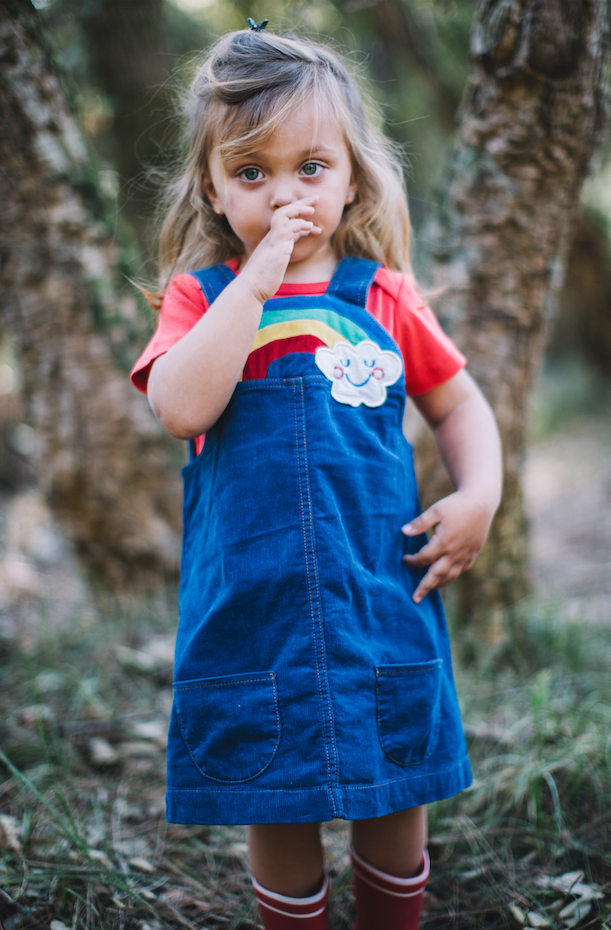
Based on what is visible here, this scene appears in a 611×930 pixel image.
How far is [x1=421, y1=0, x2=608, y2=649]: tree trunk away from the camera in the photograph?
1.90m

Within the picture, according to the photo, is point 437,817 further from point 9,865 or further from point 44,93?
point 44,93

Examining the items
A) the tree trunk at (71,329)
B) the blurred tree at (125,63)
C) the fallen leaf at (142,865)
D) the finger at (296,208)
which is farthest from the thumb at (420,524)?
the blurred tree at (125,63)

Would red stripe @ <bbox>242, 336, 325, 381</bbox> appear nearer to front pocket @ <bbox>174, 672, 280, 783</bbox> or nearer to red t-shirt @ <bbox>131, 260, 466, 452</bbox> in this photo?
red t-shirt @ <bbox>131, 260, 466, 452</bbox>

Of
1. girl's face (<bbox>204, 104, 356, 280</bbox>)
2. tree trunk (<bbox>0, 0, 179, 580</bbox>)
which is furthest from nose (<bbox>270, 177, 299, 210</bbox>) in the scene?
tree trunk (<bbox>0, 0, 179, 580</bbox>)

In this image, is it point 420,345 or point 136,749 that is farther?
point 136,749

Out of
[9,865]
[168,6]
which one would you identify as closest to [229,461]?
[9,865]

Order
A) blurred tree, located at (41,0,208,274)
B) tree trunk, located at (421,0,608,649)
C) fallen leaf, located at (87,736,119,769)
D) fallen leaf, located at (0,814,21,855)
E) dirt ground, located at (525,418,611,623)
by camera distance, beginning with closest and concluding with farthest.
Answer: fallen leaf, located at (0,814,21,855) → tree trunk, located at (421,0,608,649) → fallen leaf, located at (87,736,119,769) → dirt ground, located at (525,418,611,623) → blurred tree, located at (41,0,208,274)

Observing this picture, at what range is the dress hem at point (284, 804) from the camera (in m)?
1.13

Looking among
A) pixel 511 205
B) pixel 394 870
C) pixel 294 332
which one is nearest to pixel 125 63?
pixel 511 205

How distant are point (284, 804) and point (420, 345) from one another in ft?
3.36

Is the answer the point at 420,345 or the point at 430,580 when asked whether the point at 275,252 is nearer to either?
the point at 420,345

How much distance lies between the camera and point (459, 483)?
147cm

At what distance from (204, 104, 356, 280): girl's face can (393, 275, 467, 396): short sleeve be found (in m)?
0.25

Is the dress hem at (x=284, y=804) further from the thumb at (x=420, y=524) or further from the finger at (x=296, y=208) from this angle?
the finger at (x=296, y=208)
